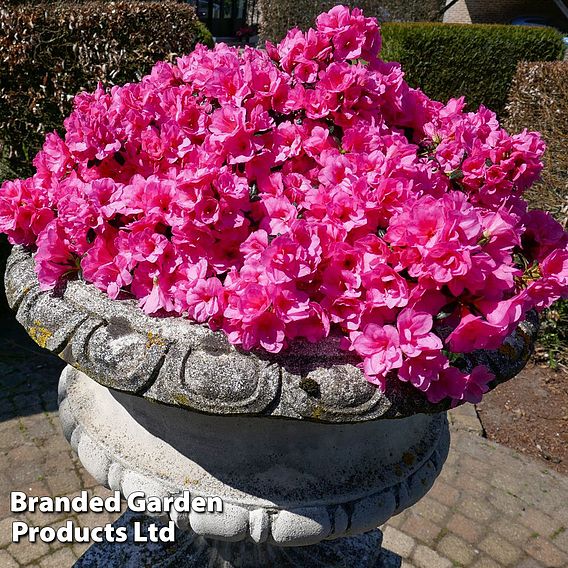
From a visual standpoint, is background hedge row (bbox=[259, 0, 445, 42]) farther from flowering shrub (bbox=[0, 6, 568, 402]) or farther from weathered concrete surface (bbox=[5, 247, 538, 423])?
weathered concrete surface (bbox=[5, 247, 538, 423])

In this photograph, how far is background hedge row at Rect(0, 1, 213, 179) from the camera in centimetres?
432

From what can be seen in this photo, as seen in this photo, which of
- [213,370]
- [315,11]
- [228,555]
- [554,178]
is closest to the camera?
[213,370]

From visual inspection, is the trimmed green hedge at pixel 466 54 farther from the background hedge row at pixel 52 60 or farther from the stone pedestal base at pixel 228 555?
the stone pedestal base at pixel 228 555

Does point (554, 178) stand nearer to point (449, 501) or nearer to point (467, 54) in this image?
point (449, 501)

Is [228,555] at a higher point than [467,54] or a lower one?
lower

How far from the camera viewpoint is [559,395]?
4.36m

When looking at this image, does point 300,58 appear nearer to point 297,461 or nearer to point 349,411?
point 349,411

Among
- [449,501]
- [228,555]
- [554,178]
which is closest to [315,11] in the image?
[554,178]

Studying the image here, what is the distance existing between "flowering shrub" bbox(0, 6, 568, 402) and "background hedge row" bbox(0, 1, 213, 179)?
3205 mm

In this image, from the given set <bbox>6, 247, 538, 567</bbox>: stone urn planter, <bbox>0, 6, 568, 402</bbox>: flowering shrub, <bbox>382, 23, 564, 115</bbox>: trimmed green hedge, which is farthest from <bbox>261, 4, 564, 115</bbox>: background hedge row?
<bbox>6, 247, 538, 567</bbox>: stone urn planter

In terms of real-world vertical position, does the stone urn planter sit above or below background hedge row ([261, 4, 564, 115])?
above

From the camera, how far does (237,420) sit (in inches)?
55.4

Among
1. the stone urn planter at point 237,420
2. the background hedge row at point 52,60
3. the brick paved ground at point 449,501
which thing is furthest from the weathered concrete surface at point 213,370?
the background hedge row at point 52,60

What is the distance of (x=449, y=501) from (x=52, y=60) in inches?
163
